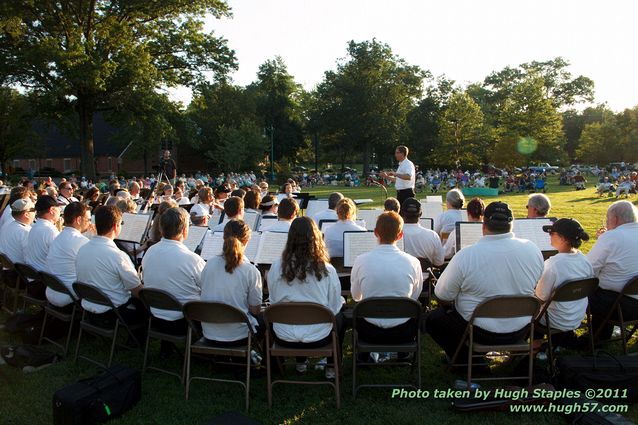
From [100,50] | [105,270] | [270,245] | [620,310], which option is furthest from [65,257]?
[100,50]

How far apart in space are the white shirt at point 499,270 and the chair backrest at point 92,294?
332 centimetres

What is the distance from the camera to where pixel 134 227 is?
25.8 feet

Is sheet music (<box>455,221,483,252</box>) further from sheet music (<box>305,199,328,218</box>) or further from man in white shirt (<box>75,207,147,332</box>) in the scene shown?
sheet music (<box>305,199,328,218</box>)

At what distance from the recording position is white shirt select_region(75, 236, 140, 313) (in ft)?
16.8

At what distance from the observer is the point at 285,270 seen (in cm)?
439

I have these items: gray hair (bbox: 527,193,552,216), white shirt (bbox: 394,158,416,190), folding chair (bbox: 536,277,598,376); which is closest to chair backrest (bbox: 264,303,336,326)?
folding chair (bbox: 536,277,598,376)

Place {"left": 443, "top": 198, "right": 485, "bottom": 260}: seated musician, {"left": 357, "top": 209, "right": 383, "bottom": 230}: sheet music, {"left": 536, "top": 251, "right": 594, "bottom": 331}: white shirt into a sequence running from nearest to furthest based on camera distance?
{"left": 536, "top": 251, "right": 594, "bottom": 331}: white shirt → {"left": 443, "top": 198, "right": 485, "bottom": 260}: seated musician → {"left": 357, "top": 209, "right": 383, "bottom": 230}: sheet music

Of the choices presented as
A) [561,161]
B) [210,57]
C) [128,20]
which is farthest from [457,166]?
[128,20]

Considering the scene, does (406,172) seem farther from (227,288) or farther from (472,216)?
(227,288)

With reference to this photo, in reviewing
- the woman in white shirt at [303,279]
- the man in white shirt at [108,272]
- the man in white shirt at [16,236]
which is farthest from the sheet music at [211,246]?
the man in white shirt at [16,236]

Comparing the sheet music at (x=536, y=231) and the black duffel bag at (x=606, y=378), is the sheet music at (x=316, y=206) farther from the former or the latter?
the black duffel bag at (x=606, y=378)

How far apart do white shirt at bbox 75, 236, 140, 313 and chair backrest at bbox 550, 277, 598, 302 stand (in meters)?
4.15

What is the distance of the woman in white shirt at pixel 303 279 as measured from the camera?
437 centimetres

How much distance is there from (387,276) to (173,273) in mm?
2081
